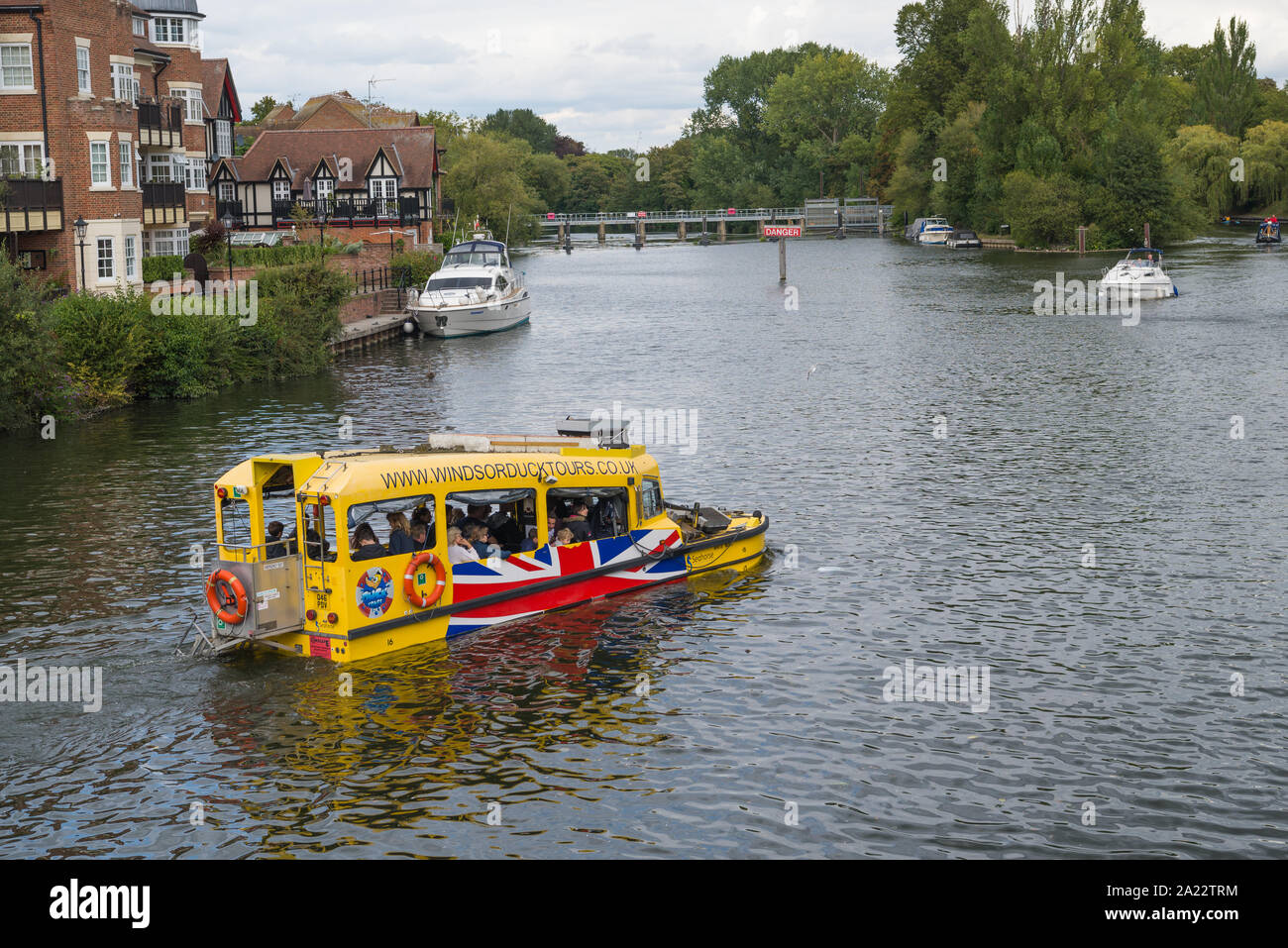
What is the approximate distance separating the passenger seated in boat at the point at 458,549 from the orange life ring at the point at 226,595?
347cm

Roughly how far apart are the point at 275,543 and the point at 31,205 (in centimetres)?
3776

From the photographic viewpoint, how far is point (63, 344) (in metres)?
44.1

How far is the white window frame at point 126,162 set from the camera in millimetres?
58625

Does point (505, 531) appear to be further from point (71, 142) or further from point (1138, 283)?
point (1138, 283)

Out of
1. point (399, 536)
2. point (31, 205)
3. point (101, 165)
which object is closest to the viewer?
point (399, 536)

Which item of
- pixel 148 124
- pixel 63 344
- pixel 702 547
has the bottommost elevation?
pixel 702 547

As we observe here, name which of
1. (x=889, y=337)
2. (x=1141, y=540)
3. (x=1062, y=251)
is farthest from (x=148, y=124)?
(x=1062, y=251)

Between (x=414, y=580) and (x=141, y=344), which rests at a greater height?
(x=141, y=344)

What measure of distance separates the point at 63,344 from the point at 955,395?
100 feet

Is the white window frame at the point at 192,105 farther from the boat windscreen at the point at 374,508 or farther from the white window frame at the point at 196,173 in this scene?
the boat windscreen at the point at 374,508

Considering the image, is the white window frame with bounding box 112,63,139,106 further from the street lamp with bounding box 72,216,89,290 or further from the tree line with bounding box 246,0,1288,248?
the tree line with bounding box 246,0,1288,248

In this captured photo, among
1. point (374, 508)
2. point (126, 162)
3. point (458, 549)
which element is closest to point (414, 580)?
point (458, 549)

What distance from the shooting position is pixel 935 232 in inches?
5807
